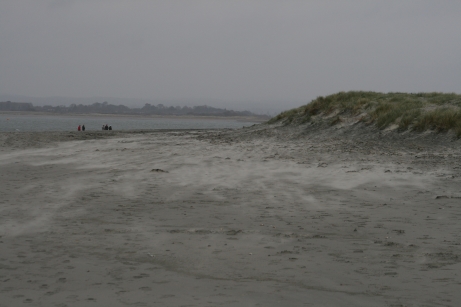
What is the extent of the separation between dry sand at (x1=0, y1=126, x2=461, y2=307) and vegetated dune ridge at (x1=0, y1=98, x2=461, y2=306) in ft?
0.06

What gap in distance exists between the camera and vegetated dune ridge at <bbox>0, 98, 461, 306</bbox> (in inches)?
175

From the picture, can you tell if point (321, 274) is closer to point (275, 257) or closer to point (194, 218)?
point (275, 257)

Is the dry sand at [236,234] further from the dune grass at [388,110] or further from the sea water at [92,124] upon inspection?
the sea water at [92,124]

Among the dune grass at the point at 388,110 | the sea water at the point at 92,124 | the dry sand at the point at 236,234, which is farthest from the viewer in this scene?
the sea water at the point at 92,124

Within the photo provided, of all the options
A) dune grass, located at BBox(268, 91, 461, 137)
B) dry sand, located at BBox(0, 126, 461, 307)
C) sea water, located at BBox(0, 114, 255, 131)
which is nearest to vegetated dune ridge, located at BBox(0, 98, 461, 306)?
dry sand, located at BBox(0, 126, 461, 307)

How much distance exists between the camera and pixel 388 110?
20281 mm

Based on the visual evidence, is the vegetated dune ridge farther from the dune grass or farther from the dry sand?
the dune grass

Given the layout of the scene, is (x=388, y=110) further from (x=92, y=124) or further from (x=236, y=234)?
(x=92, y=124)

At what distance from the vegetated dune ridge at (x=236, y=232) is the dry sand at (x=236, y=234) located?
0.02m

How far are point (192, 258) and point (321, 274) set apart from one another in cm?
137

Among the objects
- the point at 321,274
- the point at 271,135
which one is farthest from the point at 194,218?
the point at 271,135

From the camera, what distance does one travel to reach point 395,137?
17.2m

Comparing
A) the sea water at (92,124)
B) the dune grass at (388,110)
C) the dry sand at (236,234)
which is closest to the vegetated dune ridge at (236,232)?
the dry sand at (236,234)

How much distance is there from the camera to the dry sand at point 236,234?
4430 millimetres
